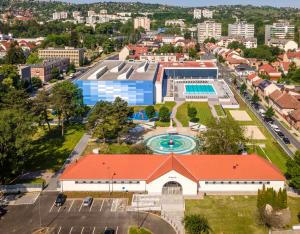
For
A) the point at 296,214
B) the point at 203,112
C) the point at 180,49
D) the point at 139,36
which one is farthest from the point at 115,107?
the point at 139,36

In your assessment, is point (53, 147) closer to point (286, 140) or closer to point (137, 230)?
point (137, 230)

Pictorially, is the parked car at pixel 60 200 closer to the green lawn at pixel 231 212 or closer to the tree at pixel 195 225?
the green lawn at pixel 231 212

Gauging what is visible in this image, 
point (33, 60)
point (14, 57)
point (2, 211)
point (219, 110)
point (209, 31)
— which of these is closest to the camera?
point (2, 211)

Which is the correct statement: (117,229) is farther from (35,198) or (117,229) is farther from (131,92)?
(131,92)

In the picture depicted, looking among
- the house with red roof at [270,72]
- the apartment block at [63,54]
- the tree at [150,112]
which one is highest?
the apartment block at [63,54]

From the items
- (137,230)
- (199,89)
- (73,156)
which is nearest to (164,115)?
(73,156)

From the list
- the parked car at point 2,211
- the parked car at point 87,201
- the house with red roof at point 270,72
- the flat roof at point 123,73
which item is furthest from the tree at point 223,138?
the house with red roof at point 270,72
